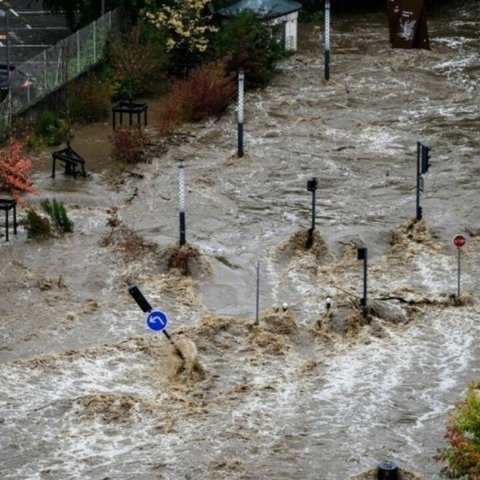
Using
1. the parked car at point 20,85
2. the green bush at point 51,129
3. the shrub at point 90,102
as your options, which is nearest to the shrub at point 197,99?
the shrub at point 90,102

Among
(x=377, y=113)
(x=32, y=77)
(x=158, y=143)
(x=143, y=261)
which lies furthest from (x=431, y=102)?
(x=143, y=261)

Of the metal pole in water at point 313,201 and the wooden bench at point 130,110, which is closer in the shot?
the metal pole in water at point 313,201

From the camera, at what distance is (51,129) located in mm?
37812

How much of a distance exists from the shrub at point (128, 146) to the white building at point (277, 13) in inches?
414

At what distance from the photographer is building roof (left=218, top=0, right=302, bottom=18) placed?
4606 cm

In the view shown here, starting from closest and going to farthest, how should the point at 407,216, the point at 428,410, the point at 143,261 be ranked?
the point at 428,410, the point at 143,261, the point at 407,216

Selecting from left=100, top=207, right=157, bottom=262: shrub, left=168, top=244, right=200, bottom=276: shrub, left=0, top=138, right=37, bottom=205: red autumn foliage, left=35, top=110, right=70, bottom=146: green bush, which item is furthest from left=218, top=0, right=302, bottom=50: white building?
left=168, top=244, right=200, bottom=276: shrub

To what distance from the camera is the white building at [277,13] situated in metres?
46.2

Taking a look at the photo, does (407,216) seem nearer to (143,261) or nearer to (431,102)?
(143,261)

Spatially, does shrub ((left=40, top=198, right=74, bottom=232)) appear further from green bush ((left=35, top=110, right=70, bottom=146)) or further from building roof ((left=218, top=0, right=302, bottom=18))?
building roof ((left=218, top=0, right=302, bottom=18))

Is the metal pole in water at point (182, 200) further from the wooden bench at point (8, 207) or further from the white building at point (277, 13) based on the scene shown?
the white building at point (277, 13)

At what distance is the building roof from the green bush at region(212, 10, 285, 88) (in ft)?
4.38

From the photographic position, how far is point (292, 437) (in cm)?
2134

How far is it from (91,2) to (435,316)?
950 inches
